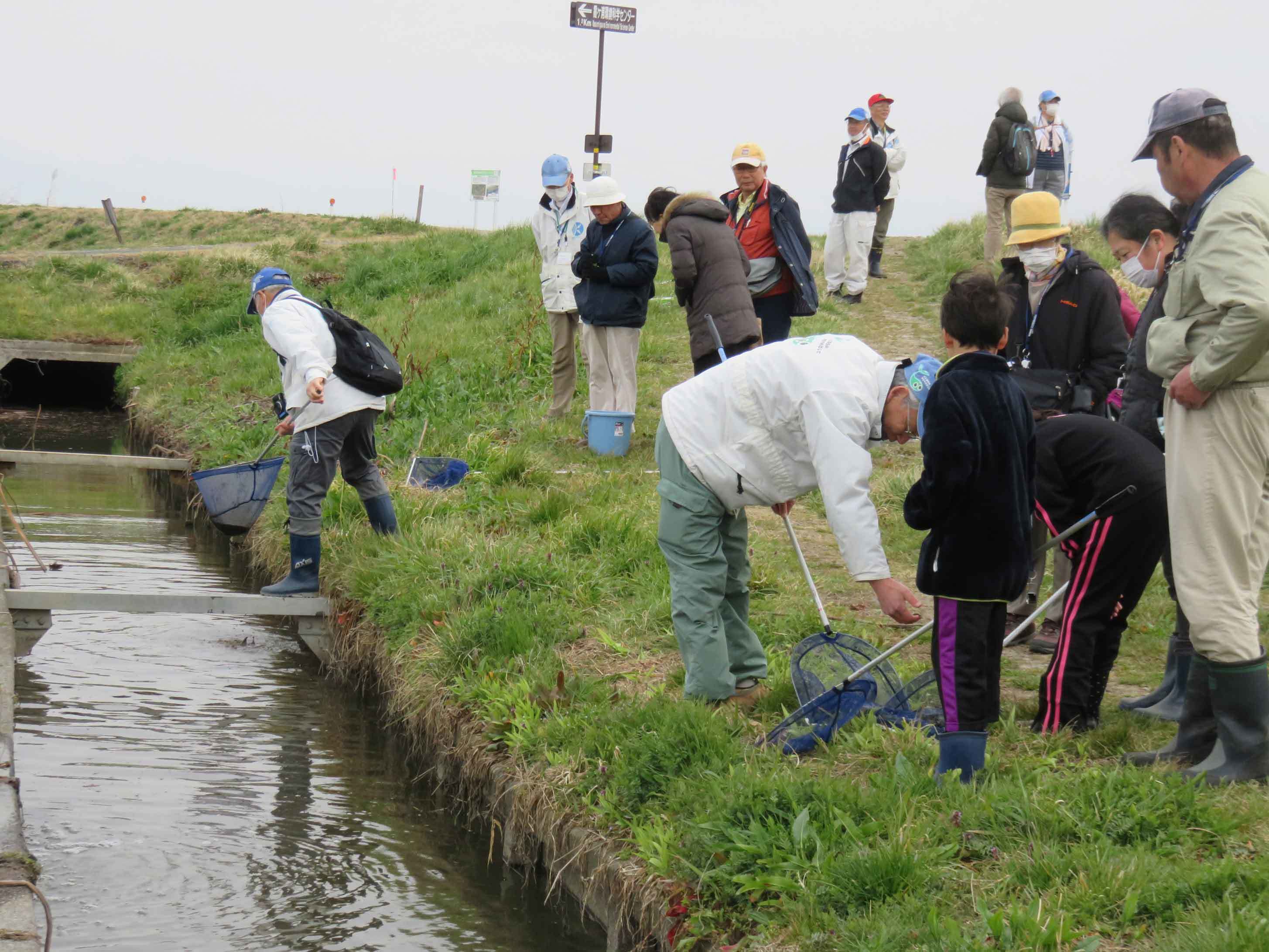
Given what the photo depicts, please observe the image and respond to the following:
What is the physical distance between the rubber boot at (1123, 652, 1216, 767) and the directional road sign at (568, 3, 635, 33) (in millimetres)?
10927

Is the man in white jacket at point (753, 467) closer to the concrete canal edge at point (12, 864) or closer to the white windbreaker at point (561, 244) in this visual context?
the concrete canal edge at point (12, 864)

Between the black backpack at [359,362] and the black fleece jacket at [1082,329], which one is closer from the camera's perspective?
the black fleece jacket at [1082,329]

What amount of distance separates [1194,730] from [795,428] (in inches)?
61.0

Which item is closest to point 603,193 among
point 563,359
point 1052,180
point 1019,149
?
point 563,359

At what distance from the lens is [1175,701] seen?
456 centimetres

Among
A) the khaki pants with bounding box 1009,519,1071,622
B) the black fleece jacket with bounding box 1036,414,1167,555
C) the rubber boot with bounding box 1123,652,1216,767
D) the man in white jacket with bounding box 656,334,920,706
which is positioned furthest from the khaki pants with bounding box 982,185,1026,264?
the rubber boot with bounding box 1123,652,1216,767

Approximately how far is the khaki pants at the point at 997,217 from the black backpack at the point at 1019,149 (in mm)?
263

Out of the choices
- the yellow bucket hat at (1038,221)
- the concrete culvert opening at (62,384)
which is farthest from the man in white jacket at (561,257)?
the concrete culvert opening at (62,384)

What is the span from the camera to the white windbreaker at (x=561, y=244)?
993cm

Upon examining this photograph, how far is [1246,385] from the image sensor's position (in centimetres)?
363

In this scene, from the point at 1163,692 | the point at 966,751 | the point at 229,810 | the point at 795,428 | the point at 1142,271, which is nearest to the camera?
the point at 966,751

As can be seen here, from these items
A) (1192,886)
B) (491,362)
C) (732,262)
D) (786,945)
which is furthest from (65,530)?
(1192,886)

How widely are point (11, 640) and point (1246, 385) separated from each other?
5.47m

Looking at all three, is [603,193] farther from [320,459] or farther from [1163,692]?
[1163,692]
